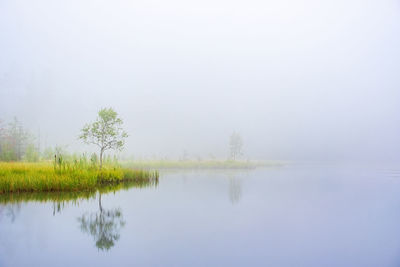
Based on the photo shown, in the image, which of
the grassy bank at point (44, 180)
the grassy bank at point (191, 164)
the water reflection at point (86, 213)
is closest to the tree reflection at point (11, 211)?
the water reflection at point (86, 213)

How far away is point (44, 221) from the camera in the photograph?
11320mm

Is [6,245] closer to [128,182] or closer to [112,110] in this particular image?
[128,182]

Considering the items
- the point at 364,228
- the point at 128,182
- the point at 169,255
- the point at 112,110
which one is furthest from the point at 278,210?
the point at 112,110

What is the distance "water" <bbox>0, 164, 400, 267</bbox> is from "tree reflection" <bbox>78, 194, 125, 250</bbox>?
37 mm

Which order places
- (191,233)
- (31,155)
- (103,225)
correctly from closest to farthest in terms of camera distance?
(191,233), (103,225), (31,155)

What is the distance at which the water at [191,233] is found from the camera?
8.09 metres

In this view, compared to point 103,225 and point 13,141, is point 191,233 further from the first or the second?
point 13,141

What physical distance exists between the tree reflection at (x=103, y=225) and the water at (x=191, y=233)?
0.12ft

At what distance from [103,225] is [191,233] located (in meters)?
3.81

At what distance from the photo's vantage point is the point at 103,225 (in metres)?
11.1

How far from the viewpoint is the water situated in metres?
8.09

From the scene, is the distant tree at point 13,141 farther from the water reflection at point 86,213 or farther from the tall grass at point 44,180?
the water reflection at point 86,213

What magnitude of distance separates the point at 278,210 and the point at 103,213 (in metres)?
9.74

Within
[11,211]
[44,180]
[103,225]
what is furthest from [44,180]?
[103,225]
